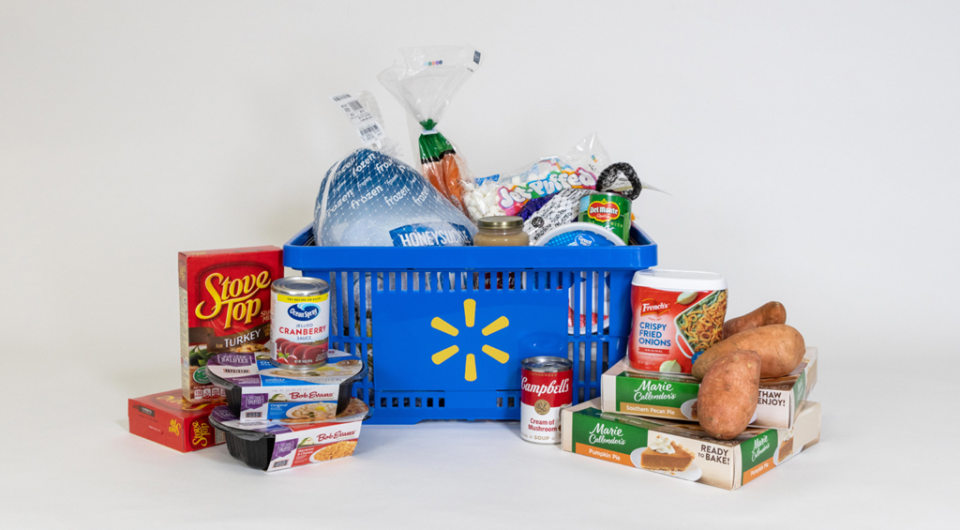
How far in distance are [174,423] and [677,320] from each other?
1079mm

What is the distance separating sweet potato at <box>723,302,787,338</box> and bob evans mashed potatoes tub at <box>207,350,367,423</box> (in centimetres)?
86

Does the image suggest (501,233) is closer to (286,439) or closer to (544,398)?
(544,398)

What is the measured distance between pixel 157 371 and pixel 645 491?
59.9 inches

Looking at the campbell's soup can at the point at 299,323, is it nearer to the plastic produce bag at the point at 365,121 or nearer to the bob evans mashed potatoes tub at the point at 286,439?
the bob evans mashed potatoes tub at the point at 286,439

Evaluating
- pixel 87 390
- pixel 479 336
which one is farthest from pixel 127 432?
pixel 479 336

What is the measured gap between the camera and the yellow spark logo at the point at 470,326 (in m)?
1.88

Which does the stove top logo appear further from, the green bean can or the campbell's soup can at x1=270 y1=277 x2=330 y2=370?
A: the green bean can

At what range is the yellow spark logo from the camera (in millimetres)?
1882

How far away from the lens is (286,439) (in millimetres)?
1589

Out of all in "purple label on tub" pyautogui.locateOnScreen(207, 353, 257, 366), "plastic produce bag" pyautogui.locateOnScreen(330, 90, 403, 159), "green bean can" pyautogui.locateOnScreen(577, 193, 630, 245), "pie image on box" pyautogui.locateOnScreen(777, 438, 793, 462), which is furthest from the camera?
"plastic produce bag" pyautogui.locateOnScreen(330, 90, 403, 159)

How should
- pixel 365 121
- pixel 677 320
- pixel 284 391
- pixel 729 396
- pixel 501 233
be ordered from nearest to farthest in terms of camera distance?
pixel 729 396, pixel 284 391, pixel 677 320, pixel 501 233, pixel 365 121

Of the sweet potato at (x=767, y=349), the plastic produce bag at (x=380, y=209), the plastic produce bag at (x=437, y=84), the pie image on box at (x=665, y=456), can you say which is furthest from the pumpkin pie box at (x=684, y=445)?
the plastic produce bag at (x=437, y=84)

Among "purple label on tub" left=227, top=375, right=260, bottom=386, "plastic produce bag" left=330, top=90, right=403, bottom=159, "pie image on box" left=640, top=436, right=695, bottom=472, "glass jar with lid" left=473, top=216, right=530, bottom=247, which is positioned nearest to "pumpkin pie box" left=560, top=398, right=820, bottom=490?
"pie image on box" left=640, top=436, right=695, bottom=472

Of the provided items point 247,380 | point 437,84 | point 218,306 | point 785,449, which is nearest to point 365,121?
point 437,84
